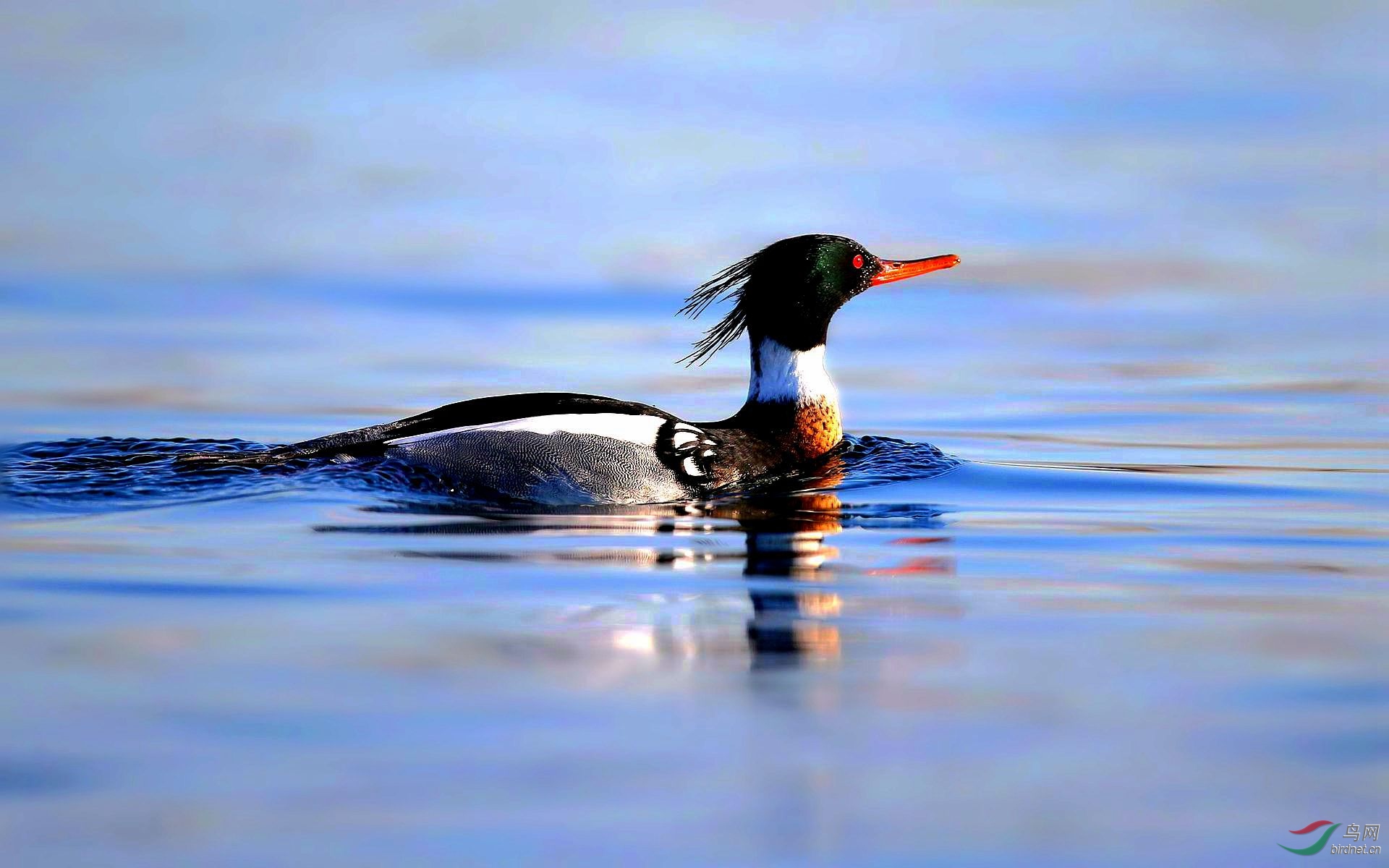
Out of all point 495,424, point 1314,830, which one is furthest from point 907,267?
point 1314,830

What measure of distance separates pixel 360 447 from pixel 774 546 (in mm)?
2806

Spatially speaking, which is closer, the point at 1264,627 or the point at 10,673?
the point at 10,673

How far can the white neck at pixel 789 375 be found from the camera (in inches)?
372

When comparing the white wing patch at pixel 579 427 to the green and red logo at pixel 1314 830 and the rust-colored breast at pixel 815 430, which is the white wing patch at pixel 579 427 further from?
the green and red logo at pixel 1314 830

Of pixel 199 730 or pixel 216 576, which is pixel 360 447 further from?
pixel 199 730

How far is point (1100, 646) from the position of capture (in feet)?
16.7

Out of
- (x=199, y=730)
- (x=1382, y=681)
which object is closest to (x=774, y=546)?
(x=1382, y=681)

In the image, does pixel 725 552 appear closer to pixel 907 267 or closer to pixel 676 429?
pixel 676 429

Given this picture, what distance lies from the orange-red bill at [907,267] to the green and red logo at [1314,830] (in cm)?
634

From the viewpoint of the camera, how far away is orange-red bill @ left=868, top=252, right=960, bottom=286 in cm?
986

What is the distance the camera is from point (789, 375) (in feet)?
31.0

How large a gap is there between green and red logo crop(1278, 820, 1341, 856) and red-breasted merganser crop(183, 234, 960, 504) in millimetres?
4836

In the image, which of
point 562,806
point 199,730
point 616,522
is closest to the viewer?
→ point 562,806

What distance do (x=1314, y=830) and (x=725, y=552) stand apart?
3.20 meters
